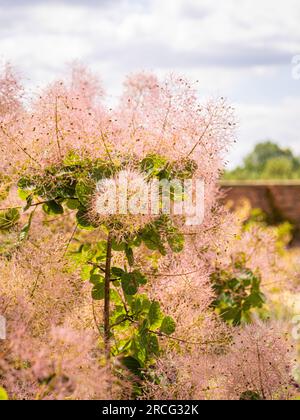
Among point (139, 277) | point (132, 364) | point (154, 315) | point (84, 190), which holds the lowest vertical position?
point (132, 364)

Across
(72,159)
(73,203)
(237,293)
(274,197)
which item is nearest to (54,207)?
(73,203)

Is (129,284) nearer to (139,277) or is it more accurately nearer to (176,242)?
(139,277)

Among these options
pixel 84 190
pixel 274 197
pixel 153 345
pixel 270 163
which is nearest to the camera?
pixel 84 190

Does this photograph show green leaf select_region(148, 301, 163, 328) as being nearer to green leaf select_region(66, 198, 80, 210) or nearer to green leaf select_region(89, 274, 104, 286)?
green leaf select_region(89, 274, 104, 286)

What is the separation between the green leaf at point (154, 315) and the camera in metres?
1.94

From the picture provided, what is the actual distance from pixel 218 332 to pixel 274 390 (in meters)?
0.24

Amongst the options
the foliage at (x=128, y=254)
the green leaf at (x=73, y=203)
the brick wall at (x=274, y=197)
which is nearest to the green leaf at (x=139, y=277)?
the foliage at (x=128, y=254)

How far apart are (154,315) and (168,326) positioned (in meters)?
0.05

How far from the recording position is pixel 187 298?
6.74ft

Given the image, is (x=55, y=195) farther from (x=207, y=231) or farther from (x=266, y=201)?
(x=266, y=201)

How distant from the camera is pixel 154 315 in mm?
1939

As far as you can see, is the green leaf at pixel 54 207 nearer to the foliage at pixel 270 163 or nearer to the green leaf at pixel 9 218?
the green leaf at pixel 9 218

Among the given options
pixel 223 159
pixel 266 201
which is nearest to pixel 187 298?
pixel 223 159

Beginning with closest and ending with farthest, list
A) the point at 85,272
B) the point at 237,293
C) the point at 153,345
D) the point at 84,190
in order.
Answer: the point at 84,190, the point at 153,345, the point at 85,272, the point at 237,293
